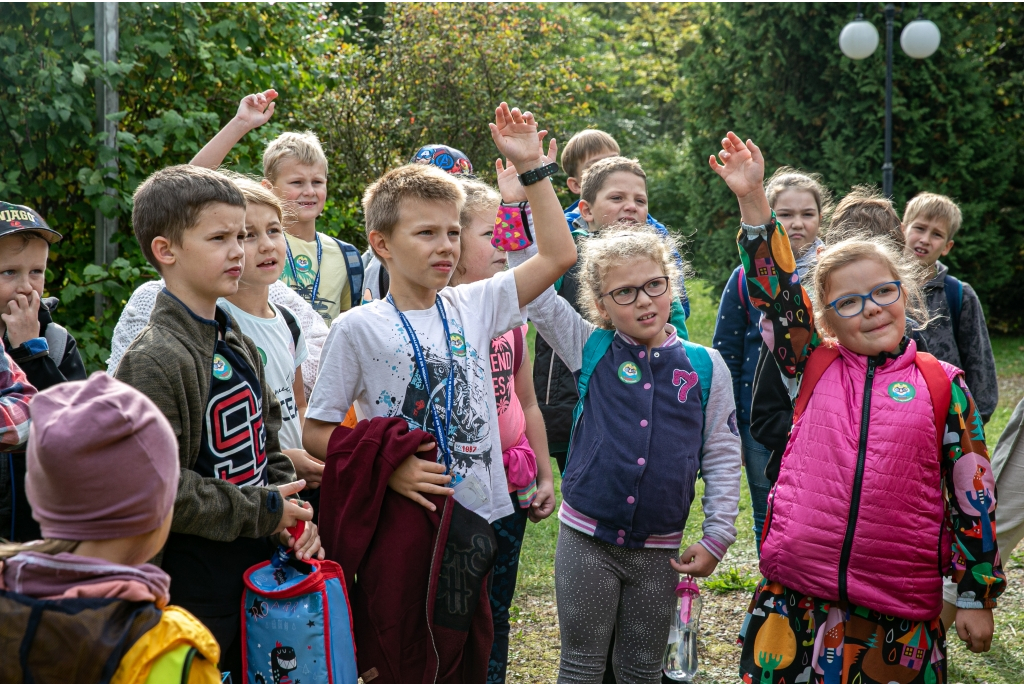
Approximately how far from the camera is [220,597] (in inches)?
96.8

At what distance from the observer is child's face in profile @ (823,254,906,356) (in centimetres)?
290

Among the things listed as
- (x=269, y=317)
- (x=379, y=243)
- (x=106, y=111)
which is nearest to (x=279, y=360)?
(x=269, y=317)

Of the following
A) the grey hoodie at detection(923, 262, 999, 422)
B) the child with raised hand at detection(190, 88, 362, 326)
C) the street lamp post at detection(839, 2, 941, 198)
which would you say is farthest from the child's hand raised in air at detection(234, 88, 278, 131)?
the street lamp post at detection(839, 2, 941, 198)

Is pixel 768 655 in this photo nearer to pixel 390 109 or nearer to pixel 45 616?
pixel 45 616

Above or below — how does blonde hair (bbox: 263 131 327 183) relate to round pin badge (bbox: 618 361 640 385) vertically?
above

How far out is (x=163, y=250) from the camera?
2.59m

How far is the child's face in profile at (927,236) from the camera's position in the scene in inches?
184

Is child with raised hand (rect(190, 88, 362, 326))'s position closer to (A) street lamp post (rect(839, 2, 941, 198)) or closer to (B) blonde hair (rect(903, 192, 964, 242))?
(B) blonde hair (rect(903, 192, 964, 242))

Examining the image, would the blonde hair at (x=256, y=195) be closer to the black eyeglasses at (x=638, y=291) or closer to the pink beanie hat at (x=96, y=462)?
the black eyeglasses at (x=638, y=291)

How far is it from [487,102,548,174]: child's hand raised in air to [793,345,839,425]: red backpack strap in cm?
111

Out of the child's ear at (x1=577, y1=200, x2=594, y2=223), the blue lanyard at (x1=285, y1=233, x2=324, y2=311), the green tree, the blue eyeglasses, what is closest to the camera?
the blue eyeglasses

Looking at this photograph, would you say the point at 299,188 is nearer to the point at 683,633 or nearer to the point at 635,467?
the point at 635,467

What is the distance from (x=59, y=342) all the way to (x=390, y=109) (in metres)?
8.10

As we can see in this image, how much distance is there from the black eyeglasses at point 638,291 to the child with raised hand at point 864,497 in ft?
1.07
